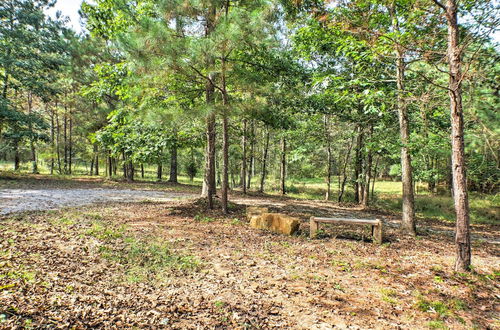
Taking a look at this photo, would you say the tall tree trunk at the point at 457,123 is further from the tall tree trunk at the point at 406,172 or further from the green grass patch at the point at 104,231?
the green grass patch at the point at 104,231

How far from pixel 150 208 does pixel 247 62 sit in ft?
17.9

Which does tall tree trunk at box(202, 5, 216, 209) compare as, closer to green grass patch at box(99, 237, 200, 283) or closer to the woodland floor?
the woodland floor

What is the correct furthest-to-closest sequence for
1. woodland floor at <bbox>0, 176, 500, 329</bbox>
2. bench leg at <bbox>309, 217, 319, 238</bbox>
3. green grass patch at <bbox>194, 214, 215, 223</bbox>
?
green grass patch at <bbox>194, 214, 215, 223</bbox>
bench leg at <bbox>309, 217, 319, 238</bbox>
woodland floor at <bbox>0, 176, 500, 329</bbox>

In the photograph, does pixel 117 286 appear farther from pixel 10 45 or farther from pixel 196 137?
pixel 10 45

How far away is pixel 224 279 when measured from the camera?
3953mm

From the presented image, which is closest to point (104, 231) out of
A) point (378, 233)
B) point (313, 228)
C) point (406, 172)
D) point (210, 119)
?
point (210, 119)

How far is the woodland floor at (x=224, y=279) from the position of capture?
9.67ft

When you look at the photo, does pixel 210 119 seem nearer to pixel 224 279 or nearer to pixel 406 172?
pixel 224 279

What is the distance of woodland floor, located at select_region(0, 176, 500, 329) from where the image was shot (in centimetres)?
295

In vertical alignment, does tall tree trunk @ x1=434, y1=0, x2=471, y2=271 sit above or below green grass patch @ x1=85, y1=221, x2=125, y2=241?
above

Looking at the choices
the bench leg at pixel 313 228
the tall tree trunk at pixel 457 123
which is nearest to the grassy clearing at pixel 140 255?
the bench leg at pixel 313 228

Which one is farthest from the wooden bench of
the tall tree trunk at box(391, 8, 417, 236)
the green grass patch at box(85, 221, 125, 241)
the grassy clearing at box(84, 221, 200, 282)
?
the green grass patch at box(85, 221, 125, 241)

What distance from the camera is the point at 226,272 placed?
13.8 ft

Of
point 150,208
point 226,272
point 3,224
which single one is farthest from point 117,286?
point 150,208
